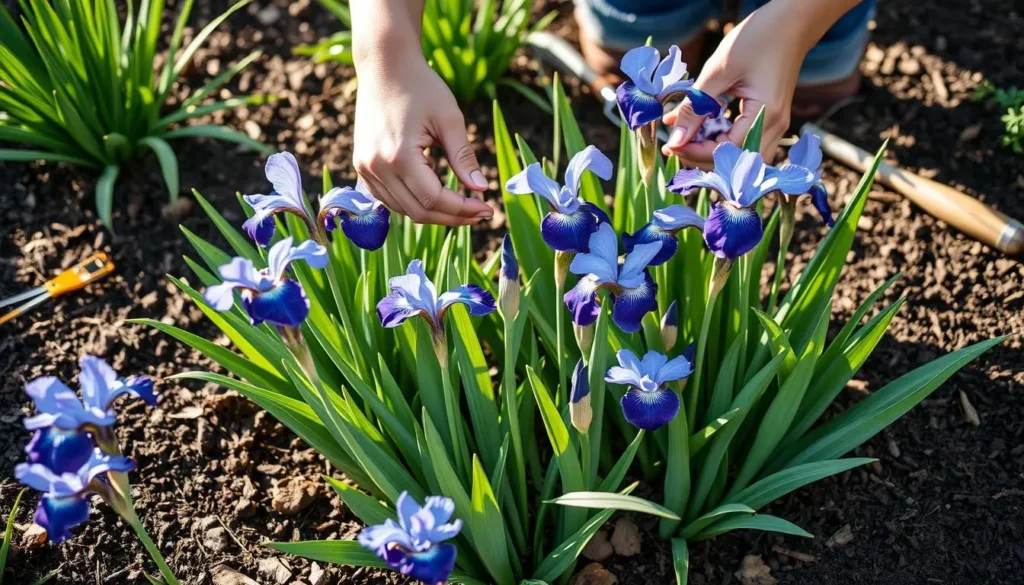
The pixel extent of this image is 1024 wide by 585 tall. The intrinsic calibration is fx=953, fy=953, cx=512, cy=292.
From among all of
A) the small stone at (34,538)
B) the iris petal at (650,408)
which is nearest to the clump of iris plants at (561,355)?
the iris petal at (650,408)

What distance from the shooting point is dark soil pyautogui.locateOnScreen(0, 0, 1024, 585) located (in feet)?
5.42

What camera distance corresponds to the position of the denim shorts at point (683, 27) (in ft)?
7.64

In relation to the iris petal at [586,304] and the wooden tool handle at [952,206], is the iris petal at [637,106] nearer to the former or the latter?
the iris petal at [586,304]

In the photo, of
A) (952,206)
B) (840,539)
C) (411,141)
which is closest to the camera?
(411,141)

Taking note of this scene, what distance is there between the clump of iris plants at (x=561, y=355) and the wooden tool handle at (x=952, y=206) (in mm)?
611

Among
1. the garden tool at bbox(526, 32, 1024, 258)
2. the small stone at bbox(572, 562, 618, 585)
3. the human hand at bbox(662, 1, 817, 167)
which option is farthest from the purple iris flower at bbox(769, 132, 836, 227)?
the small stone at bbox(572, 562, 618, 585)

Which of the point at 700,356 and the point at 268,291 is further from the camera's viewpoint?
the point at 700,356

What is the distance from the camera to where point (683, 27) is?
2479 mm

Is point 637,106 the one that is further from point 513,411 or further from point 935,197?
point 935,197

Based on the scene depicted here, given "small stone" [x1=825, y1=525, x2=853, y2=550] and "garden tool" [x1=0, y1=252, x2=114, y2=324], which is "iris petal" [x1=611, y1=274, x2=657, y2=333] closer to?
"small stone" [x1=825, y1=525, x2=853, y2=550]

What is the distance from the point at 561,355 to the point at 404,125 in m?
0.42

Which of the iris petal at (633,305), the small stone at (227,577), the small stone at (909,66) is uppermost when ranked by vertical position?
the iris petal at (633,305)

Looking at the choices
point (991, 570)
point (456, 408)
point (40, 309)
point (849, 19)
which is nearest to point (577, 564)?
point (456, 408)

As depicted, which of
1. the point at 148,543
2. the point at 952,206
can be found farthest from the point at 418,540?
the point at 952,206
